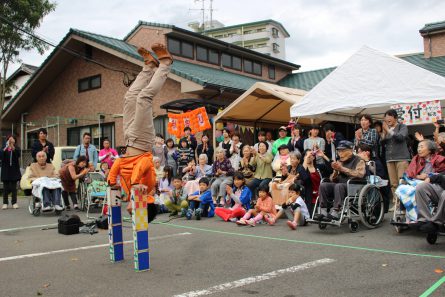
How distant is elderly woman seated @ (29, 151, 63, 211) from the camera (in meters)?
9.98

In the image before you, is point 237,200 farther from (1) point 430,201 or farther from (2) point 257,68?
(2) point 257,68

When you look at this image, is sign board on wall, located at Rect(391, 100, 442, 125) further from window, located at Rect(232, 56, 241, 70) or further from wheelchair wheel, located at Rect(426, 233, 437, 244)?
window, located at Rect(232, 56, 241, 70)

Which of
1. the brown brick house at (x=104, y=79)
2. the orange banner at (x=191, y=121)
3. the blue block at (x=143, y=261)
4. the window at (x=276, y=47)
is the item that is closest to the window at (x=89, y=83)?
the brown brick house at (x=104, y=79)

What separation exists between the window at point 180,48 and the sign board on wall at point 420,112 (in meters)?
12.2

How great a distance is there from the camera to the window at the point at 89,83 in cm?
2020

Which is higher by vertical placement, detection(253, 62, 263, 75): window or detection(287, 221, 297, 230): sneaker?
detection(253, 62, 263, 75): window

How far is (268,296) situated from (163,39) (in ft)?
55.5

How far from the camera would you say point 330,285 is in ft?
13.6

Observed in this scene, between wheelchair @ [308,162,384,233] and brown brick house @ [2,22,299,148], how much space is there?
371 inches

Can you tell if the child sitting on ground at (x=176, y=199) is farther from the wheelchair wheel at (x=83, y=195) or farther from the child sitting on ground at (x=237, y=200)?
the wheelchair wheel at (x=83, y=195)

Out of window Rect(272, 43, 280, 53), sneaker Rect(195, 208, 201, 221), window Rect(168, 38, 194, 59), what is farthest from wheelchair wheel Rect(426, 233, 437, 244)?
window Rect(272, 43, 280, 53)

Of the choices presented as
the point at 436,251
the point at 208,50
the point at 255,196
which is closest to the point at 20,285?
the point at 436,251

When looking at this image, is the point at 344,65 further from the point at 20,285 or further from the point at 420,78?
the point at 20,285

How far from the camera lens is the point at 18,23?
18.7m
